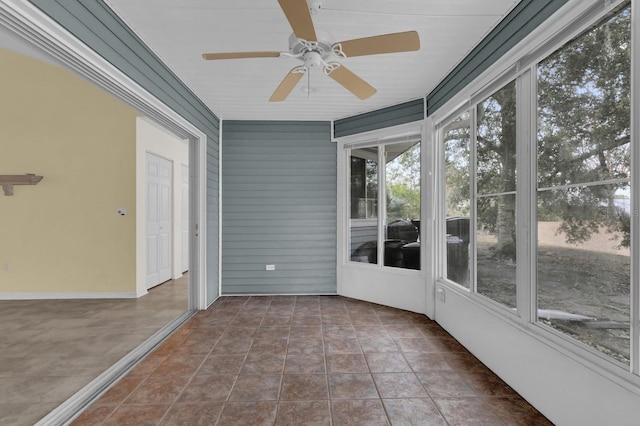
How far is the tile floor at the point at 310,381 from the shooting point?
1.91 metres

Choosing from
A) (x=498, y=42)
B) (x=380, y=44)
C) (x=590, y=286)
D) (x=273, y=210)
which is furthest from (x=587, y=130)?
(x=273, y=210)

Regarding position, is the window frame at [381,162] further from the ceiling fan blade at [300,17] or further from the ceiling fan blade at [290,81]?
the ceiling fan blade at [300,17]

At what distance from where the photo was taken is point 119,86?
7.69ft

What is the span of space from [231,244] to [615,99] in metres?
4.27

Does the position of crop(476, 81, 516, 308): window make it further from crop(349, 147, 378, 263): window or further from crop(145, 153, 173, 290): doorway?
crop(145, 153, 173, 290): doorway

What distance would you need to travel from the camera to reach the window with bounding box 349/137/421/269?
400 cm

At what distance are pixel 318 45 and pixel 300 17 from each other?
0.39 m

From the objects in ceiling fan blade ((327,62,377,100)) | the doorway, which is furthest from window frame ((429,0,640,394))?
the doorway

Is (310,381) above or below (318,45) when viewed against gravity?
below

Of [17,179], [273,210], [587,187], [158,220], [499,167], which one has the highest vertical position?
[17,179]

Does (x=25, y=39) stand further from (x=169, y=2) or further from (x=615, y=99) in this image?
(x=615, y=99)

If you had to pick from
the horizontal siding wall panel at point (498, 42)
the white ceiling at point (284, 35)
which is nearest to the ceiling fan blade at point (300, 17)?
the white ceiling at point (284, 35)

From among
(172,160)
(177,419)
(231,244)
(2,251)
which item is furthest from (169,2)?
(2,251)

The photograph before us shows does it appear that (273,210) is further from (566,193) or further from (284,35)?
(566,193)
